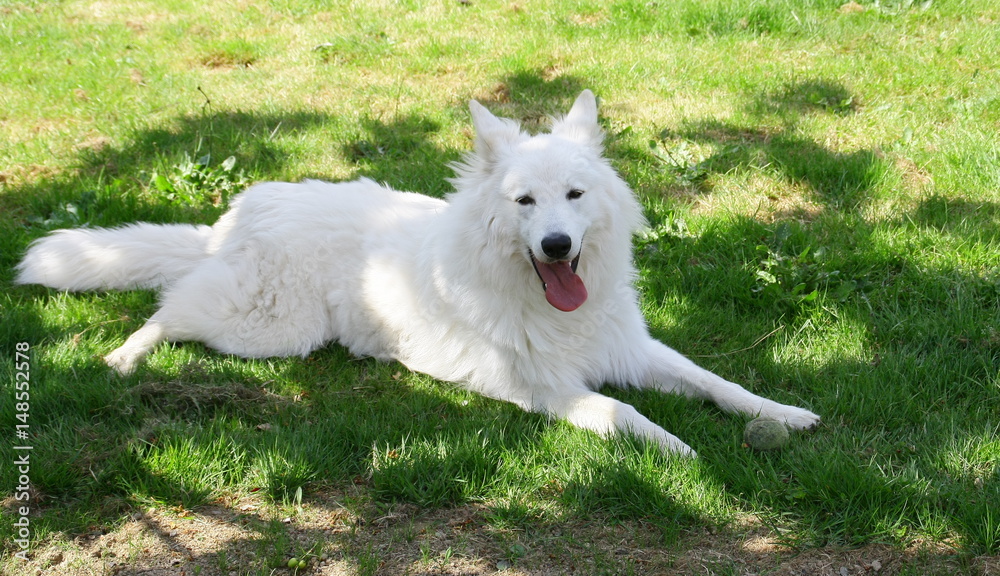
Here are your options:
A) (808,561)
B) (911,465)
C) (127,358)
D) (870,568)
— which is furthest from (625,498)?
(127,358)

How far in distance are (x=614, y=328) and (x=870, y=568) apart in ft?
5.26

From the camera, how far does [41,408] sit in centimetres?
363

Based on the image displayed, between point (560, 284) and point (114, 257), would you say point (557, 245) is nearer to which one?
point (560, 284)

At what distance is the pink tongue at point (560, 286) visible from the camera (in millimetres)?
3586

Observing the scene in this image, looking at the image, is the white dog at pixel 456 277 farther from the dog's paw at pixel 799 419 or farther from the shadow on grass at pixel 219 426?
the shadow on grass at pixel 219 426

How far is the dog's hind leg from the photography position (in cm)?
345

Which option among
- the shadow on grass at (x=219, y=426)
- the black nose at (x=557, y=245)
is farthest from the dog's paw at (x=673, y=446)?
the black nose at (x=557, y=245)

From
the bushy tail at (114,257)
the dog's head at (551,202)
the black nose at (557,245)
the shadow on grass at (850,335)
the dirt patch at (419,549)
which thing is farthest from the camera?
the bushy tail at (114,257)

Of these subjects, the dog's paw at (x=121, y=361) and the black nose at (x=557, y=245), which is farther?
the dog's paw at (x=121, y=361)

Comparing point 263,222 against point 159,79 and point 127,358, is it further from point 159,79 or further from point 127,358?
point 159,79

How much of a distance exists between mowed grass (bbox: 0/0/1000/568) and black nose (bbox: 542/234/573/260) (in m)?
0.84

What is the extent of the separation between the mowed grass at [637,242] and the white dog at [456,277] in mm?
151

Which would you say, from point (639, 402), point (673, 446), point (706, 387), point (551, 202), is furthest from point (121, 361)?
point (706, 387)

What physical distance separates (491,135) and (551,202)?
0.54 meters
